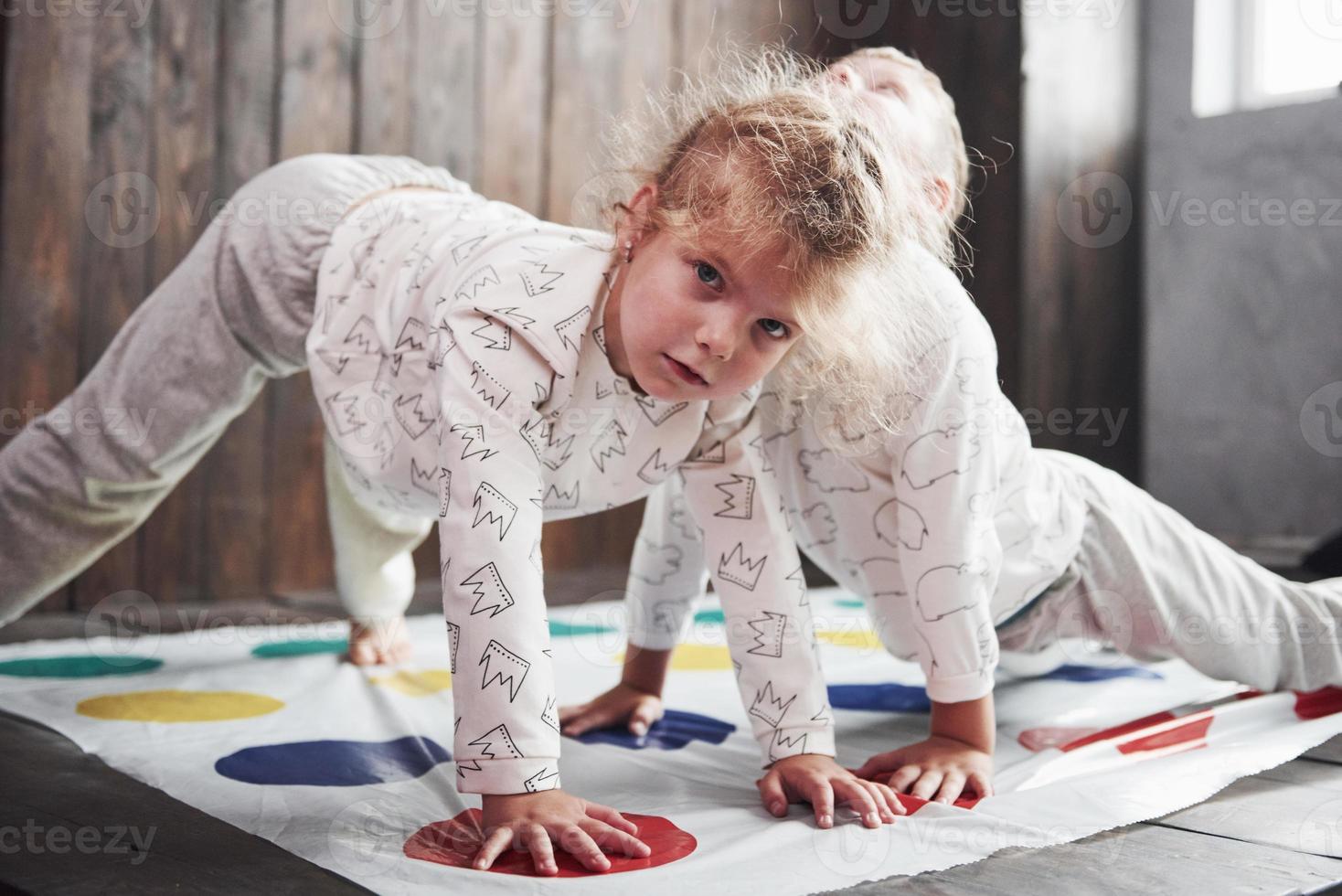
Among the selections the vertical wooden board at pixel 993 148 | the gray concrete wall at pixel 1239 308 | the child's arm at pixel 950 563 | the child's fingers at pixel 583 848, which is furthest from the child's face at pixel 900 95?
the gray concrete wall at pixel 1239 308

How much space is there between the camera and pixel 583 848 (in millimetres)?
597

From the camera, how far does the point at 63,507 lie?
0.93m

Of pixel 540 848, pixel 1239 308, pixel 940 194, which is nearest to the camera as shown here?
pixel 540 848

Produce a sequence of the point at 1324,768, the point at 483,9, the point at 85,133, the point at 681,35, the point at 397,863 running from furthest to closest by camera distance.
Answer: the point at 681,35, the point at 483,9, the point at 85,133, the point at 1324,768, the point at 397,863

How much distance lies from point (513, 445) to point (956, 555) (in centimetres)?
30

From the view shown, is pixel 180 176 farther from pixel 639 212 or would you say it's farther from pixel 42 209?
pixel 639 212

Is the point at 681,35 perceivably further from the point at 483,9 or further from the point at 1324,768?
the point at 1324,768

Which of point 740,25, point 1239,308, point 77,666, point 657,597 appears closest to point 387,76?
point 740,25

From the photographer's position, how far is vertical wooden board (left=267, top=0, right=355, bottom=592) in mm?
1607

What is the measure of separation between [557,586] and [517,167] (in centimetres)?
65

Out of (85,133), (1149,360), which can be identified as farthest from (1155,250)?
(85,133)

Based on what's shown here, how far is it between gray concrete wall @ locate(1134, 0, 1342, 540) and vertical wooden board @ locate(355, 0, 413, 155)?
4.20 ft

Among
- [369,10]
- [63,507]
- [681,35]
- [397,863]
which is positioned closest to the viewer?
[397,863]

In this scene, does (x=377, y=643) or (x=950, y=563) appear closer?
(x=950, y=563)
